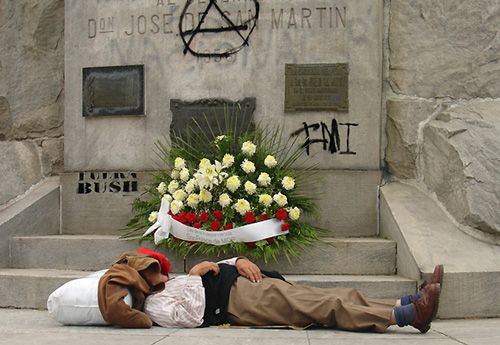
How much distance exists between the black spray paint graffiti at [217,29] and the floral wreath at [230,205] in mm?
936

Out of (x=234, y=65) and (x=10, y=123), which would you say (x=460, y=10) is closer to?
(x=234, y=65)

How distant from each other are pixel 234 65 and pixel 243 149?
3.51ft

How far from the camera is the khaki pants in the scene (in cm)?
406

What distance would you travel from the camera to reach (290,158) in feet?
20.8

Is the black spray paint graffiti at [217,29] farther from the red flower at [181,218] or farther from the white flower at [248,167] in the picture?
the red flower at [181,218]

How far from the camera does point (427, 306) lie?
12.9 ft

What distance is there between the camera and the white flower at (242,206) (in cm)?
556

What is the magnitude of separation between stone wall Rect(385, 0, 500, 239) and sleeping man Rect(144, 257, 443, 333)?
2.03 meters

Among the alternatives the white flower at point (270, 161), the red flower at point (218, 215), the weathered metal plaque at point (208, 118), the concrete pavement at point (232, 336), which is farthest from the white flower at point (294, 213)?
the concrete pavement at point (232, 336)

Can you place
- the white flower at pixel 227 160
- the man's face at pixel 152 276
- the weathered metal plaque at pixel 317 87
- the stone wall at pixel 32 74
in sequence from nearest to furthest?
the man's face at pixel 152 276 < the white flower at pixel 227 160 < the weathered metal plaque at pixel 317 87 < the stone wall at pixel 32 74

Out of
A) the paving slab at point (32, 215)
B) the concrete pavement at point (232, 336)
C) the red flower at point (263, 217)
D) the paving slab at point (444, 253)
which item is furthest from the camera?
the paving slab at point (32, 215)

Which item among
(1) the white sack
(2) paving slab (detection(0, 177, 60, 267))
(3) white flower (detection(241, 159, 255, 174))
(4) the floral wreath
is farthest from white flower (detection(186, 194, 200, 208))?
(2) paving slab (detection(0, 177, 60, 267))

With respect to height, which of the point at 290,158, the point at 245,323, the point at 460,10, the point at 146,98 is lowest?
the point at 245,323

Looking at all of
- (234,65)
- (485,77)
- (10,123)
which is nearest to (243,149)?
(234,65)
